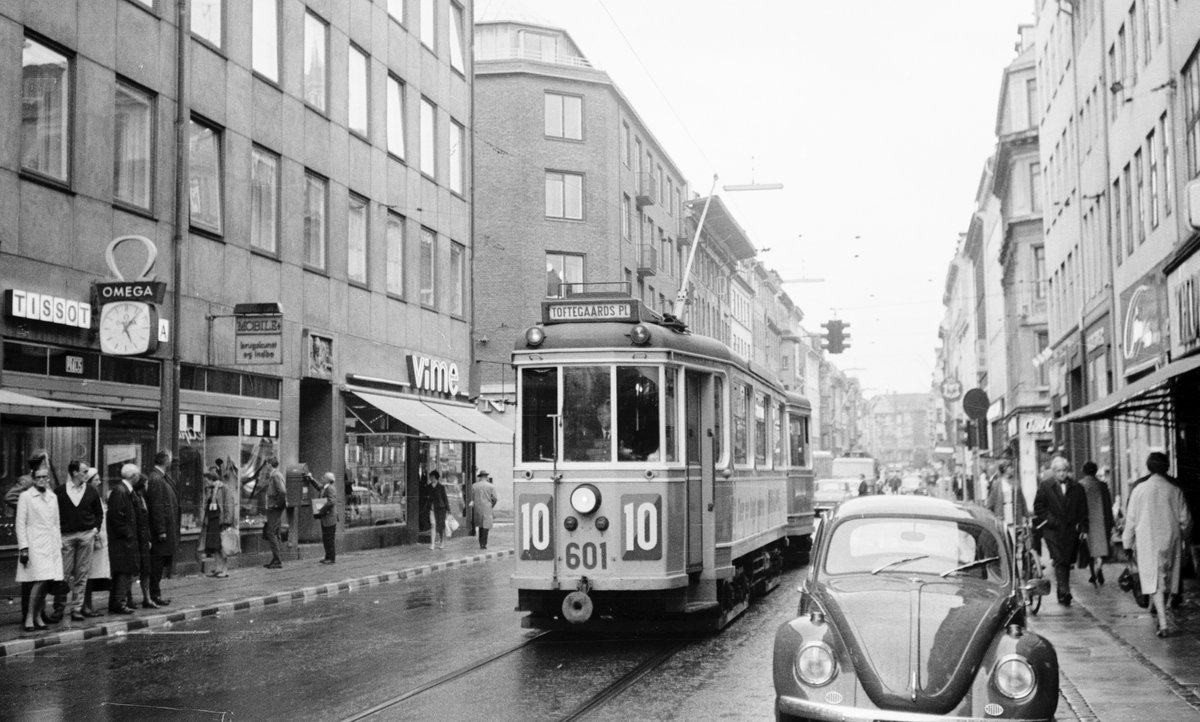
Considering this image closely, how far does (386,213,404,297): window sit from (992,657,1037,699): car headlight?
2492cm

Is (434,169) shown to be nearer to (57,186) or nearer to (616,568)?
(57,186)

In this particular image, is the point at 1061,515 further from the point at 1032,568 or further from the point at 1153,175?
the point at 1153,175

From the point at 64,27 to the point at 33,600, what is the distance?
8.92 metres

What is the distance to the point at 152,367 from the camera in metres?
21.0

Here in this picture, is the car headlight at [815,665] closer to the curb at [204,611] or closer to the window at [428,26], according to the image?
the curb at [204,611]

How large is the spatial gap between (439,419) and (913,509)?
73.5ft

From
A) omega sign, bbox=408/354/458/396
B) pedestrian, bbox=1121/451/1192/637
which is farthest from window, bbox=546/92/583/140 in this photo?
pedestrian, bbox=1121/451/1192/637

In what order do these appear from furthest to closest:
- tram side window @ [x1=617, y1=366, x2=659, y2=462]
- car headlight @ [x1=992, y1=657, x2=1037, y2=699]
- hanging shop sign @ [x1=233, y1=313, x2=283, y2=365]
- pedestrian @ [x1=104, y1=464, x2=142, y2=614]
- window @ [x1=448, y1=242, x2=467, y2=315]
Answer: window @ [x1=448, y1=242, x2=467, y2=315] < hanging shop sign @ [x1=233, y1=313, x2=283, y2=365] < pedestrian @ [x1=104, y1=464, x2=142, y2=614] < tram side window @ [x1=617, y1=366, x2=659, y2=462] < car headlight @ [x1=992, y1=657, x2=1037, y2=699]

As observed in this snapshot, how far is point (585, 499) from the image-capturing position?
42.8ft

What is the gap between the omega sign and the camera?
3198cm

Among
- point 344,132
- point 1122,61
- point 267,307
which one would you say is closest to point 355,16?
point 344,132

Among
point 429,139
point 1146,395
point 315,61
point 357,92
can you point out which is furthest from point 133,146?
point 1146,395

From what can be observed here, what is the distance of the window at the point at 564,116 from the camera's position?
5194 centimetres

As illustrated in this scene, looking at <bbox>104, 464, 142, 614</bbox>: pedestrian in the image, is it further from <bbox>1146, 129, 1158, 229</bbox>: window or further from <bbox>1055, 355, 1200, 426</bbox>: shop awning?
<bbox>1146, 129, 1158, 229</bbox>: window
